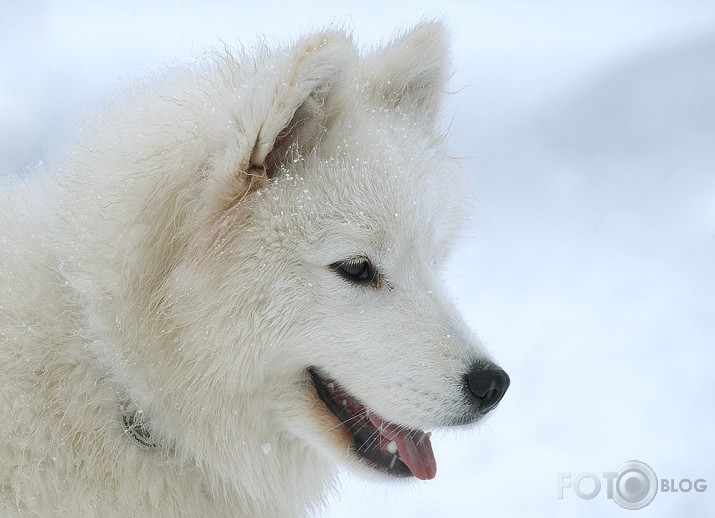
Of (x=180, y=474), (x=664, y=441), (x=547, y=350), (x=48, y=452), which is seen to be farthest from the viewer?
(x=547, y=350)

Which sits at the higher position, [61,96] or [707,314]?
[707,314]

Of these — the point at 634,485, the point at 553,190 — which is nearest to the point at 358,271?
the point at 634,485

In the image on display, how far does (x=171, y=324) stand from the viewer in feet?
8.38

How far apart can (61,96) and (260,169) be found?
535cm

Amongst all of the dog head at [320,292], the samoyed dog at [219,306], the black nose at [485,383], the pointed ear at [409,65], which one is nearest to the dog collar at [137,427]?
the samoyed dog at [219,306]

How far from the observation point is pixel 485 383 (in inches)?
103

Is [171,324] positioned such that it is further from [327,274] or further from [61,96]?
[61,96]

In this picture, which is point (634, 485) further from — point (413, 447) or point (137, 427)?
point (137, 427)

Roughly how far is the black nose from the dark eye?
44 centimetres

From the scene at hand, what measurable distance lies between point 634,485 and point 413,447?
2104 mm

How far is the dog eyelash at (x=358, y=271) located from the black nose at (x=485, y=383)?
1.38 feet

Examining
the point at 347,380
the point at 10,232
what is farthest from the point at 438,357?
the point at 10,232

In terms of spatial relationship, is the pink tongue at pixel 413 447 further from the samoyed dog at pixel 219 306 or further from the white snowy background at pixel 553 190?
the white snowy background at pixel 553 190

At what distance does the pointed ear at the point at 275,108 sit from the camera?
2340mm
